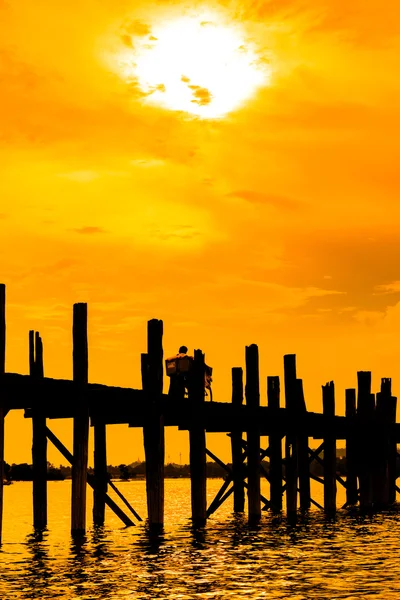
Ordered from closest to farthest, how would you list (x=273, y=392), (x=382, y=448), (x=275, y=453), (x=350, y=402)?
(x=273, y=392), (x=275, y=453), (x=350, y=402), (x=382, y=448)

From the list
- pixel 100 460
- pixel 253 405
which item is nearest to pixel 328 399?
pixel 253 405

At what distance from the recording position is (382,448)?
129 ft

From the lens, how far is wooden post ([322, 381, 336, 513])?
118ft

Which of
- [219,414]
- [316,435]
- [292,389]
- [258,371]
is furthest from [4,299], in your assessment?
[316,435]

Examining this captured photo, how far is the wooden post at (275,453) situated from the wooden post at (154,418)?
6.99 metres

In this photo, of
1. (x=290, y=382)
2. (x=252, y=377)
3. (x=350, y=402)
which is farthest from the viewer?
(x=350, y=402)

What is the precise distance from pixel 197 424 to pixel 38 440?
374cm

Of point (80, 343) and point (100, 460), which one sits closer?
point (80, 343)

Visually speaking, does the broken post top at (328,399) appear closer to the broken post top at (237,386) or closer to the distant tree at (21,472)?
the broken post top at (237,386)

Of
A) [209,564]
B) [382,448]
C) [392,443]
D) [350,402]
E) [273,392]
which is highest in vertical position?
[273,392]

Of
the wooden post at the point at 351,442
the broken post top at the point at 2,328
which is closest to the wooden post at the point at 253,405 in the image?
the wooden post at the point at 351,442

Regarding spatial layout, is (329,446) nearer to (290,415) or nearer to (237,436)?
(237,436)

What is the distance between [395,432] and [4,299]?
20.4m

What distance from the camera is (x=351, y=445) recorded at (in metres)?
40.1
